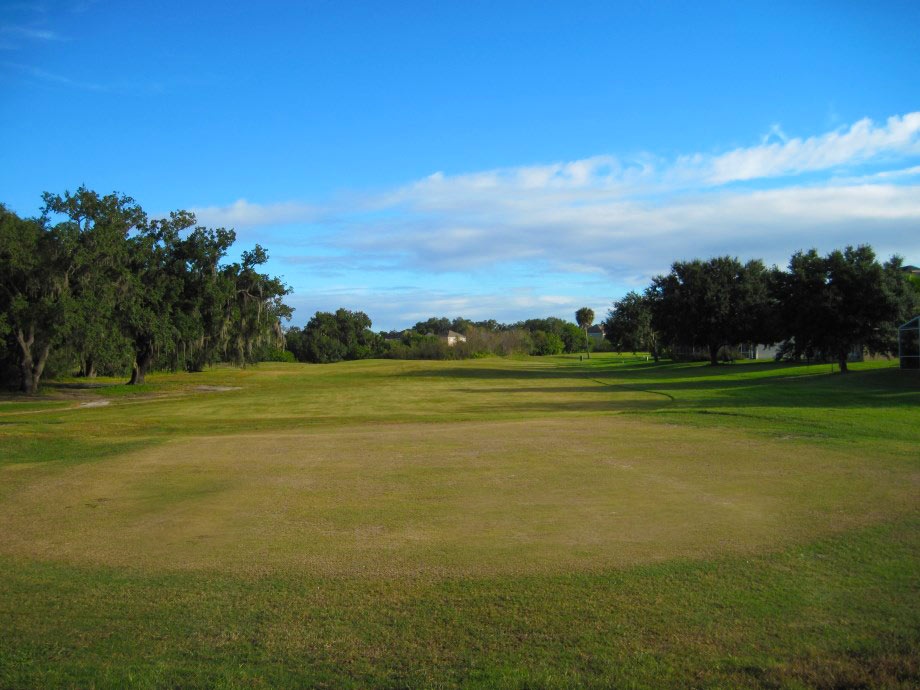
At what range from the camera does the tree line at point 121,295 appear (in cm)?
3553

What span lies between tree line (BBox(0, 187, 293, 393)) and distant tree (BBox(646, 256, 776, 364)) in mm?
36311

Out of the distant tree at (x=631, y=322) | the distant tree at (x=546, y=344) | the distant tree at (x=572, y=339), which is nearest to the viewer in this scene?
the distant tree at (x=631, y=322)

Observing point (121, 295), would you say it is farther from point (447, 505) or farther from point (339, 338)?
point (339, 338)

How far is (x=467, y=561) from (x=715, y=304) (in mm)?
59547

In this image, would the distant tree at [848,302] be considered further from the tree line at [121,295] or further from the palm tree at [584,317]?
the palm tree at [584,317]

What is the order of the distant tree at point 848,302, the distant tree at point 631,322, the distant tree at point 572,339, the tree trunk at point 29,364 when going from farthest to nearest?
1. the distant tree at point 572,339
2. the distant tree at point 631,322
3. the distant tree at point 848,302
4. the tree trunk at point 29,364

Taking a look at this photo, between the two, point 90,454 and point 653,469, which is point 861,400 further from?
point 90,454

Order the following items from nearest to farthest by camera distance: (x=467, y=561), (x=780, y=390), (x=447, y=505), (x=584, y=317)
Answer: (x=467, y=561) < (x=447, y=505) < (x=780, y=390) < (x=584, y=317)

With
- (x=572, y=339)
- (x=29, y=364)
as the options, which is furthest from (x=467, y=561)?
(x=572, y=339)

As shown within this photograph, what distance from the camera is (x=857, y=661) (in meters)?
5.21

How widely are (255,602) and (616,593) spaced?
342cm

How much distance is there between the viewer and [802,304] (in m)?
45.4

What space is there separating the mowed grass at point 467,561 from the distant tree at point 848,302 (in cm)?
2913

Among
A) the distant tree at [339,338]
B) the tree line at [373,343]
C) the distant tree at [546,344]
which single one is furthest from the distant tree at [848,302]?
the distant tree at [546,344]
